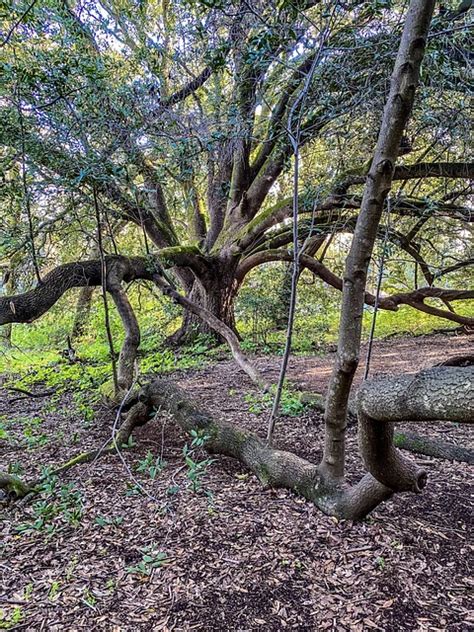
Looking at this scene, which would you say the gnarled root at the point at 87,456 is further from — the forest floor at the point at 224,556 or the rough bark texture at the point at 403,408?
the rough bark texture at the point at 403,408

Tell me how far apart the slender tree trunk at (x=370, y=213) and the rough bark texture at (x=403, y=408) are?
0.36 m

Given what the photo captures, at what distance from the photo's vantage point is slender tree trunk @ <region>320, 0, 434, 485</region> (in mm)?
1673

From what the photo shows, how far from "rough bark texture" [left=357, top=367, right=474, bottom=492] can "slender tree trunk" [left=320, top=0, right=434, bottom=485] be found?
36 centimetres

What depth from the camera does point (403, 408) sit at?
4.58 feet

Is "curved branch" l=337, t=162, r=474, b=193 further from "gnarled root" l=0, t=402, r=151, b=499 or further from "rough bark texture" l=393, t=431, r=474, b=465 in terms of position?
"gnarled root" l=0, t=402, r=151, b=499

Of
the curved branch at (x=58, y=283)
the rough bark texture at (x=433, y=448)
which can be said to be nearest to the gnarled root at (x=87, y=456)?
the curved branch at (x=58, y=283)

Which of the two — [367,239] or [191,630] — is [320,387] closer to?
[367,239]

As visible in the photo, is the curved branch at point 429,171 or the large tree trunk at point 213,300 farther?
the large tree trunk at point 213,300

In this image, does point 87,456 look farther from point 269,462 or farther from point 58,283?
point 58,283

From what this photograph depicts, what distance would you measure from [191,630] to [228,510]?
83 cm

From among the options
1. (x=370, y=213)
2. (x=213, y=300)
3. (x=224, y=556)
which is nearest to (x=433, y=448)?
(x=224, y=556)

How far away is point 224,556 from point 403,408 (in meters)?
1.24

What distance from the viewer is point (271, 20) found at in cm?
271

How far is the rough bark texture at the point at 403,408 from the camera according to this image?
122cm
